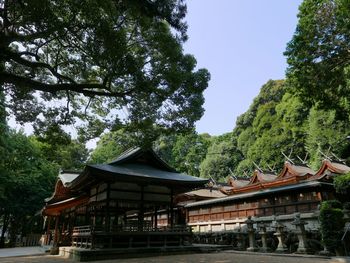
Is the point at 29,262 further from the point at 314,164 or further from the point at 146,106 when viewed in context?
the point at 314,164

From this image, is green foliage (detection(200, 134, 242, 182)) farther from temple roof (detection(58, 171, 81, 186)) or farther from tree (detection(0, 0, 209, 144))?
tree (detection(0, 0, 209, 144))

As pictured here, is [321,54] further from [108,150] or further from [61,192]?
[108,150]

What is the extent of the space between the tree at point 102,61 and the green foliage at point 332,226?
692cm

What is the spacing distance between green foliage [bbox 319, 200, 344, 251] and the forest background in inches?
102

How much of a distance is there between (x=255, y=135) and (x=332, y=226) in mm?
41015

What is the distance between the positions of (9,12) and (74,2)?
2.91m

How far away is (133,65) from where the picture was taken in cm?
1048

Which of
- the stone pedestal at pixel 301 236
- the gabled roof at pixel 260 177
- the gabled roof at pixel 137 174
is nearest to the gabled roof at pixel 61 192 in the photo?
the gabled roof at pixel 137 174

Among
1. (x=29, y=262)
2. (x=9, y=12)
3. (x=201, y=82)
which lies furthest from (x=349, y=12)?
(x=29, y=262)

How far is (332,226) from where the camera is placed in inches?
496

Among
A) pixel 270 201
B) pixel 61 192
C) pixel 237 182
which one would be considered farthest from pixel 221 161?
pixel 61 192

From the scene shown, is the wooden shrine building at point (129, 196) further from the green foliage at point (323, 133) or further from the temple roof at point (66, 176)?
the green foliage at point (323, 133)

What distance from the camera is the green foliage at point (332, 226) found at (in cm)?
1250

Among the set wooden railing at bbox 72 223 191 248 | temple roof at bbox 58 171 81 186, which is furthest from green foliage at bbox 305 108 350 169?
temple roof at bbox 58 171 81 186
